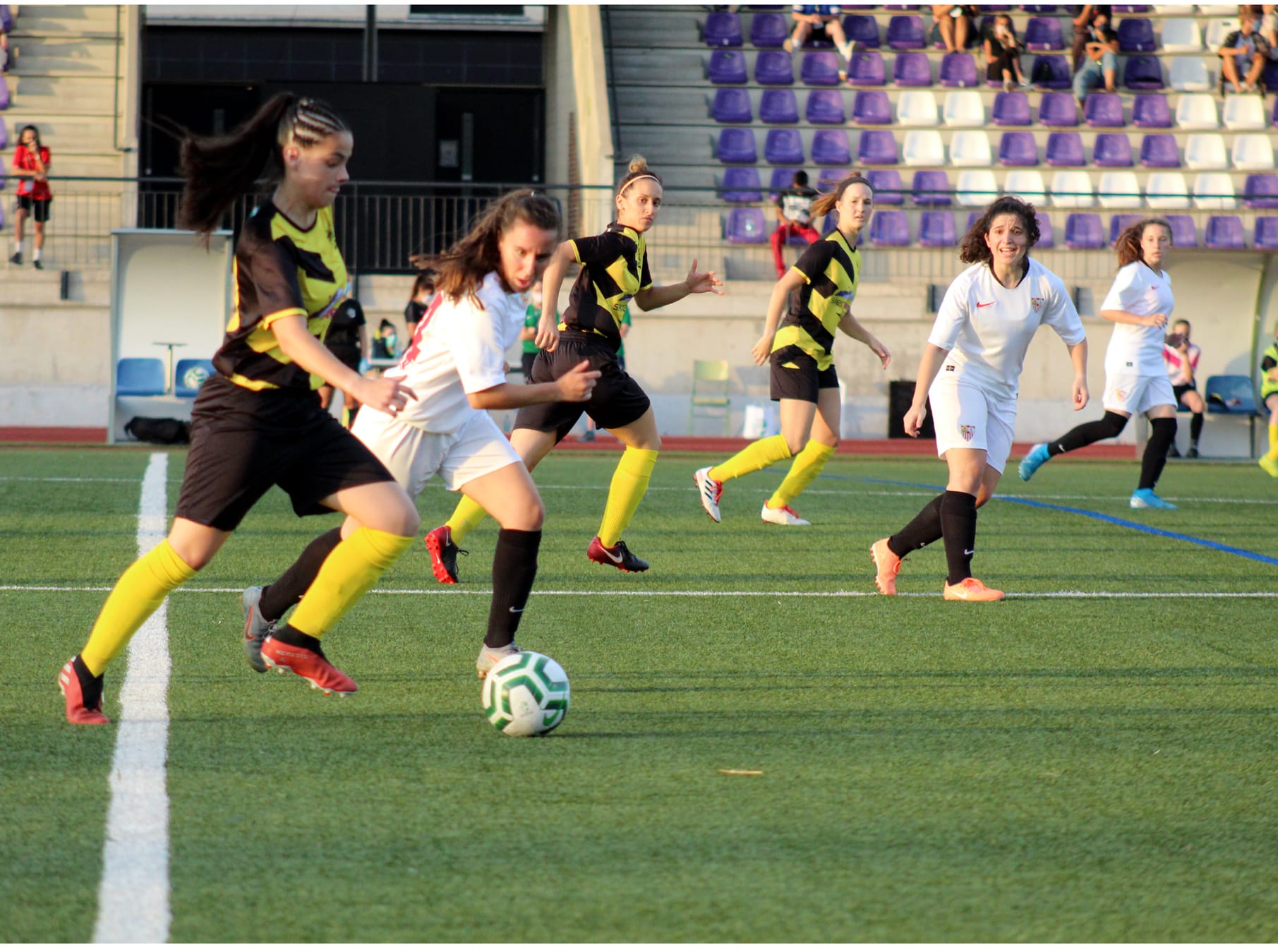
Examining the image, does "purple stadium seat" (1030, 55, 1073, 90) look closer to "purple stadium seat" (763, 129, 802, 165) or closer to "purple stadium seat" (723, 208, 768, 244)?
"purple stadium seat" (763, 129, 802, 165)

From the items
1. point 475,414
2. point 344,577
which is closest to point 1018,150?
point 475,414

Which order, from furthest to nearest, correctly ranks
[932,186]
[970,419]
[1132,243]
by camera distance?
[932,186]
[1132,243]
[970,419]

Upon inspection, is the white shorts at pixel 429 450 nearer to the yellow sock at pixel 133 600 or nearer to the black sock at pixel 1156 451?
the yellow sock at pixel 133 600

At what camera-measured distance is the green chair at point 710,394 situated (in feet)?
66.1

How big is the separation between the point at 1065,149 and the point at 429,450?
64.3 ft

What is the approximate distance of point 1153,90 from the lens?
23.4 m

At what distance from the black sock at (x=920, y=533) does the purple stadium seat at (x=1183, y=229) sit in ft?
50.9

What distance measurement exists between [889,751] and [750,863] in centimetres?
113

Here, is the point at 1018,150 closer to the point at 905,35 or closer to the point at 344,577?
the point at 905,35

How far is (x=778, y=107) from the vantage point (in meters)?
23.1

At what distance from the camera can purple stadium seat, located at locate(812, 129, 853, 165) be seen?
73.2 feet

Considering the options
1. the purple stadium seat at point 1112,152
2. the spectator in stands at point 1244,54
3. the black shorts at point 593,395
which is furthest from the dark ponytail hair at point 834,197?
the spectator in stands at point 1244,54

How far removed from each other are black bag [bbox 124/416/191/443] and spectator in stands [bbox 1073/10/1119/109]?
47.9 ft

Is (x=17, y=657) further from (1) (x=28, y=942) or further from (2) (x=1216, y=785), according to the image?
(2) (x=1216, y=785)
